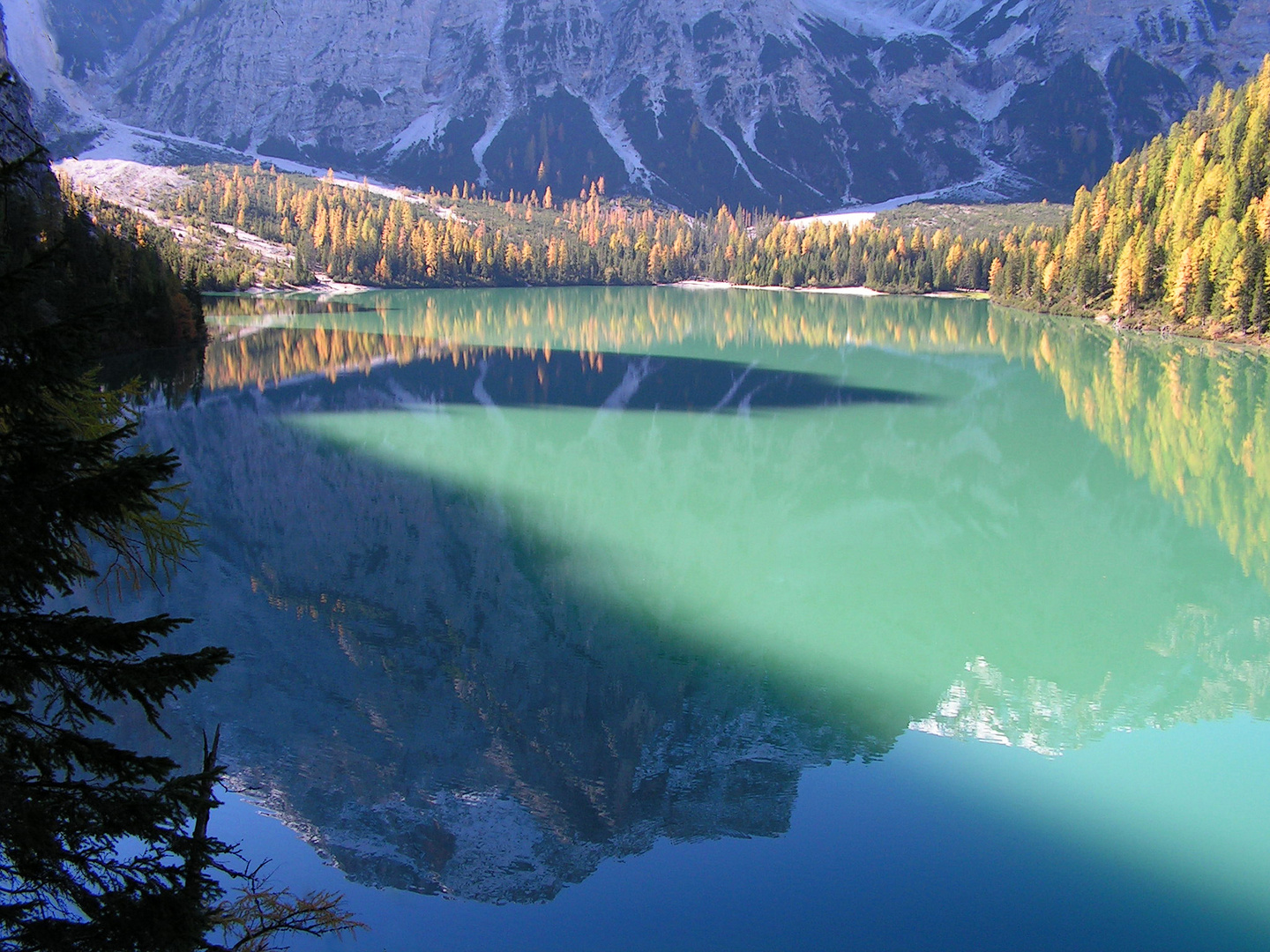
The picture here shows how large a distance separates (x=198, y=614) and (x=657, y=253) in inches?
4837

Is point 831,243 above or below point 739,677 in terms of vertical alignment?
above

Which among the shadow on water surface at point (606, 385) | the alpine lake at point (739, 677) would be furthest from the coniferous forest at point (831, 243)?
the alpine lake at point (739, 677)

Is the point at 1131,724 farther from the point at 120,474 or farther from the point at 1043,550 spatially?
the point at 120,474

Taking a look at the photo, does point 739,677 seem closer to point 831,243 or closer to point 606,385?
point 606,385

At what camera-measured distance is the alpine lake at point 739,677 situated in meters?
7.75

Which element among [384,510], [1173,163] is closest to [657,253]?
[1173,163]

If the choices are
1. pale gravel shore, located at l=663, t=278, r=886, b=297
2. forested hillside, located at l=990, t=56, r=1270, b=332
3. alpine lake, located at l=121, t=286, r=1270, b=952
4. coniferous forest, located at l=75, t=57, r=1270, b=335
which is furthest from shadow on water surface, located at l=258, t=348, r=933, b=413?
pale gravel shore, located at l=663, t=278, r=886, b=297

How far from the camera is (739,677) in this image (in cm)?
1145

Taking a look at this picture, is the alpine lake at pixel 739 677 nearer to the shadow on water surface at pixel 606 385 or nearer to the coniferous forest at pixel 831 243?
the shadow on water surface at pixel 606 385

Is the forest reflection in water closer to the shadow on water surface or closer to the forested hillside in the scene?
the shadow on water surface

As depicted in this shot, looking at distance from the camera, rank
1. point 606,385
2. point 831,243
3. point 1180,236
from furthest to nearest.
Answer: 1. point 831,243
2. point 1180,236
3. point 606,385

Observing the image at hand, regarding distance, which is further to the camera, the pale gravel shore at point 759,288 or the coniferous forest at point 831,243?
the pale gravel shore at point 759,288

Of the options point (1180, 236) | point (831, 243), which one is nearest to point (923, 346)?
point (1180, 236)

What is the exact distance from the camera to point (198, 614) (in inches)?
511
